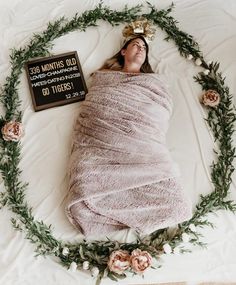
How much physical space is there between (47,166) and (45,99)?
343 millimetres

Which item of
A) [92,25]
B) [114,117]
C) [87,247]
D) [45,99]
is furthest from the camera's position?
[92,25]

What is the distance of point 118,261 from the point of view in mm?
1517

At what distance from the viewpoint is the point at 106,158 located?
163cm

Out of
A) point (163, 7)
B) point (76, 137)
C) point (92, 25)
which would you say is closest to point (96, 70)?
point (92, 25)

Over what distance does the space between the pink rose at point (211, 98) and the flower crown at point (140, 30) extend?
1.28 feet

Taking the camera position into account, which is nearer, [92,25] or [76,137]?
[76,137]

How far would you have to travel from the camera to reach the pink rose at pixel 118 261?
1.51 meters

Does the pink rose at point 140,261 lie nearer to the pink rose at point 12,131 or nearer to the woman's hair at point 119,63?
the pink rose at point 12,131

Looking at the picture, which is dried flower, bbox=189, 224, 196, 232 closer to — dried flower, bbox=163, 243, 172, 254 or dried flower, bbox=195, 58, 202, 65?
dried flower, bbox=163, 243, 172, 254

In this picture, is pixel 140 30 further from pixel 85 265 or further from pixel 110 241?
pixel 85 265

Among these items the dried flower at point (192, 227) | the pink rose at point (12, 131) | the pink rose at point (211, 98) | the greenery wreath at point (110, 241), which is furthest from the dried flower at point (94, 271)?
the pink rose at point (211, 98)

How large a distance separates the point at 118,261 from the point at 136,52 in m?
0.95

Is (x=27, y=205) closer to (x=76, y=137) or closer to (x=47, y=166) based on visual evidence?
(x=47, y=166)

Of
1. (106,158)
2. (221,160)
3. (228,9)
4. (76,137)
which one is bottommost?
(221,160)
